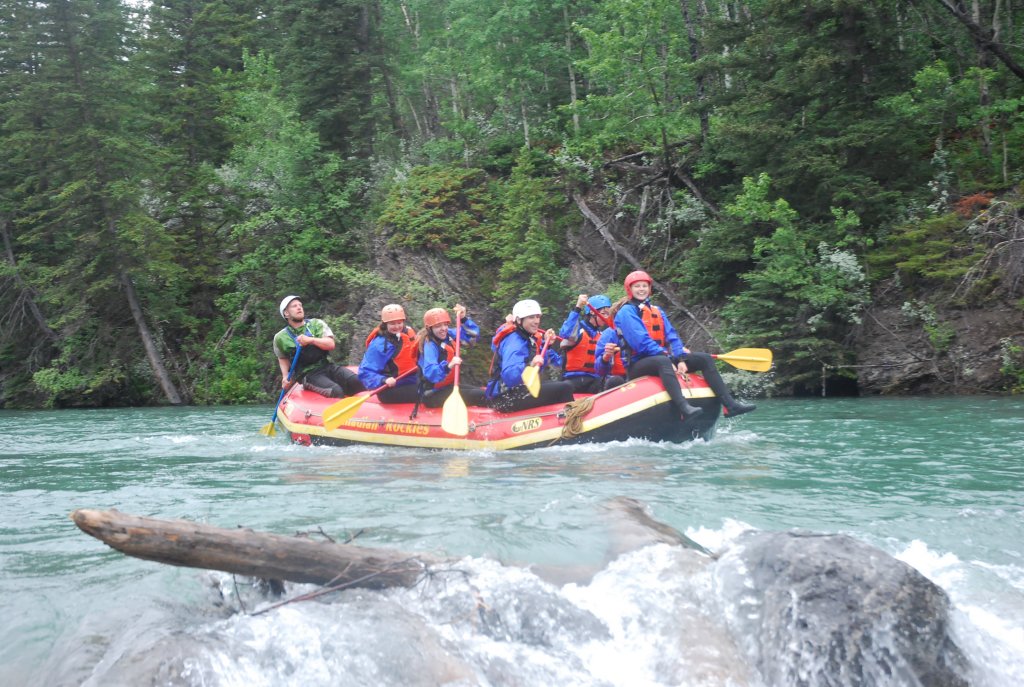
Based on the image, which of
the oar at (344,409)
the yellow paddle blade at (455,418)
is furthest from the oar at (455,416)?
the oar at (344,409)

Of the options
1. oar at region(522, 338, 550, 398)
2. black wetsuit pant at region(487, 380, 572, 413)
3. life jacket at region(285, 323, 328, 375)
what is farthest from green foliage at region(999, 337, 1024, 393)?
life jacket at region(285, 323, 328, 375)

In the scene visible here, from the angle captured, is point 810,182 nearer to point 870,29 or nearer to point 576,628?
point 870,29

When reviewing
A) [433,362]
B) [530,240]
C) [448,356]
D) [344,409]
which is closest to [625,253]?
[530,240]

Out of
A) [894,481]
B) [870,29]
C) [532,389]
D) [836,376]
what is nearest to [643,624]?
[894,481]

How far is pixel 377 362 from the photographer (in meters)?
10.4

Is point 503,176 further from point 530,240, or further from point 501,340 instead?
point 501,340

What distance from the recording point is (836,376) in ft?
49.8

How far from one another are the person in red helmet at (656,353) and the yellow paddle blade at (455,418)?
1.82m

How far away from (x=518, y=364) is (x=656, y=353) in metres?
1.45

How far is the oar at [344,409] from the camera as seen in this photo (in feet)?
32.9

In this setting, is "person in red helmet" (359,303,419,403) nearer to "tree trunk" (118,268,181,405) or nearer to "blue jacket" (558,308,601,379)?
"blue jacket" (558,308,601,379)

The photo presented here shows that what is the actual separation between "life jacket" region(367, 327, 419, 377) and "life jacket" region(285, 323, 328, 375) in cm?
98

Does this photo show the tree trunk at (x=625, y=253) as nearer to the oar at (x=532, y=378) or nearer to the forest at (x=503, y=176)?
the forest at (x=503, y=176)

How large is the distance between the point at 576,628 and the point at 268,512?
117 inches
